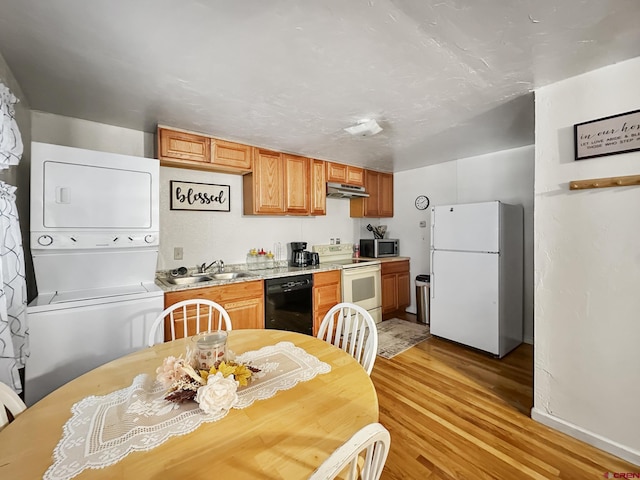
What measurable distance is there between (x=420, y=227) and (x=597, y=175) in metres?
2.55

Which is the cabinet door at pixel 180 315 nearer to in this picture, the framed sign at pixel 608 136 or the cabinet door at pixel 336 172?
the cabinet door at pixel 336 172

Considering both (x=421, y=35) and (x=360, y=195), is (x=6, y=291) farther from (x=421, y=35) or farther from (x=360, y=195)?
(x=360, y=195)

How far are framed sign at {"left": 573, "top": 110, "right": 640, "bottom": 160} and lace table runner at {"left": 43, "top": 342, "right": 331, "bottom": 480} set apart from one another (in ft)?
6.44

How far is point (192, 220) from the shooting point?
2.85 metres

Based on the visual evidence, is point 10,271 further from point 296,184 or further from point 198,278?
point 296,184

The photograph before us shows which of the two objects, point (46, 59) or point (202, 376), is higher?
point (46, 59)

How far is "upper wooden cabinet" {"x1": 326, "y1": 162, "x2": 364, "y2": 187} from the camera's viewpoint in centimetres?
365

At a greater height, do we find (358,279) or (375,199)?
(375,199)

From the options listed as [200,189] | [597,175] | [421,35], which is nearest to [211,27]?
[421,35]

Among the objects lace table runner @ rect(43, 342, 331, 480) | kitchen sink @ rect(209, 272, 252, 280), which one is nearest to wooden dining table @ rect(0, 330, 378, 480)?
lace table runner @ rect(43, 342, 331, 480)

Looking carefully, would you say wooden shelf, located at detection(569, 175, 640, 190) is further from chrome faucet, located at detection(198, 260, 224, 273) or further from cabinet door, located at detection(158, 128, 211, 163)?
chrome faucet, located at detection(198, 260, 224, 273)

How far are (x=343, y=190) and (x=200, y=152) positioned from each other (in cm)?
185

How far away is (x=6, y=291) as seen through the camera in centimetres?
134

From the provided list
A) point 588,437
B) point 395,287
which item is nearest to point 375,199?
point 395,287
